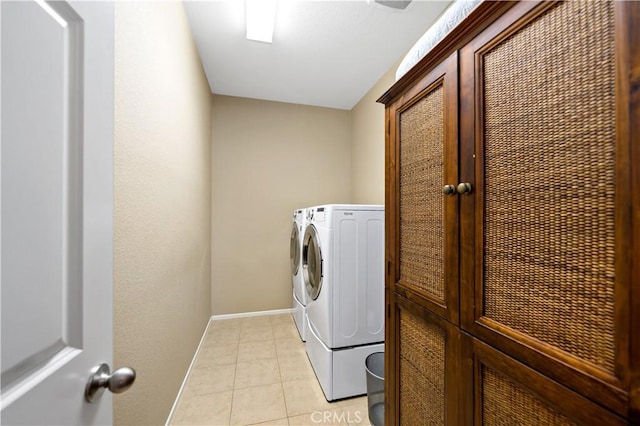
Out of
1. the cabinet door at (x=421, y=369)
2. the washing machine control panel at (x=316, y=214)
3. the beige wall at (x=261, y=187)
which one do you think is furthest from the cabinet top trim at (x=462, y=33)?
the beige wall at (x=261, y=187)

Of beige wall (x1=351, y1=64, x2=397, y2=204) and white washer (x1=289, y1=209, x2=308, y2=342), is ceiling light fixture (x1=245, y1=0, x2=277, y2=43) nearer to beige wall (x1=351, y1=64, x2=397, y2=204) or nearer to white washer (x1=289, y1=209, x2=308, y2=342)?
beige wall (x1=351, y1=64, x2=397, y2=204)

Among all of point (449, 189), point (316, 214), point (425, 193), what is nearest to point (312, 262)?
point (316, 214)

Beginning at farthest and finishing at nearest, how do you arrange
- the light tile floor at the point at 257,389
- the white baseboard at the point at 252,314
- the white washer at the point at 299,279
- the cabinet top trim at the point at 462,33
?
the white baseboard at the point at 252,314 < the white washer at the point at 299,279 < the light tile floor at the point at 257,389 < the cabinet top trim at the point at 462,33

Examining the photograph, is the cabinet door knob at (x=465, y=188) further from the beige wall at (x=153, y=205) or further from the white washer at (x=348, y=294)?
the beige wall at (x=153, y=205)

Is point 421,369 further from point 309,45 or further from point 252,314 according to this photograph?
point 252,314

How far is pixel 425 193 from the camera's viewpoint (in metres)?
0.98

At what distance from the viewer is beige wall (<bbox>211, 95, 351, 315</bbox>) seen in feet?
10.2

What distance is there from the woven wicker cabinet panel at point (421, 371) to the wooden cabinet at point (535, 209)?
0.02 meters

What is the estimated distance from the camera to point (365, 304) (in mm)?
1803

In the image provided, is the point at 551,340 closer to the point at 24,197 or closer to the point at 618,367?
the point at 618,367

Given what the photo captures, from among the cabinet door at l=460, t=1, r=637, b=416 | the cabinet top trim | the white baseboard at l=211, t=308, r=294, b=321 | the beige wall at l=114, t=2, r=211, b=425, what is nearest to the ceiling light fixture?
the beige wall at l=114, t=2, r=211, b=425

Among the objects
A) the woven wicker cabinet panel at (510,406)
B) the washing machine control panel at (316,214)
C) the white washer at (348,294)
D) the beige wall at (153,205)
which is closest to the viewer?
the woven wicker cabinet panel at (510,406)

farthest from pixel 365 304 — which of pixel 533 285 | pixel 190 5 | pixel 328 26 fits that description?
pixel 190 5

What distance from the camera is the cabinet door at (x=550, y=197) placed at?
1.57 feet
